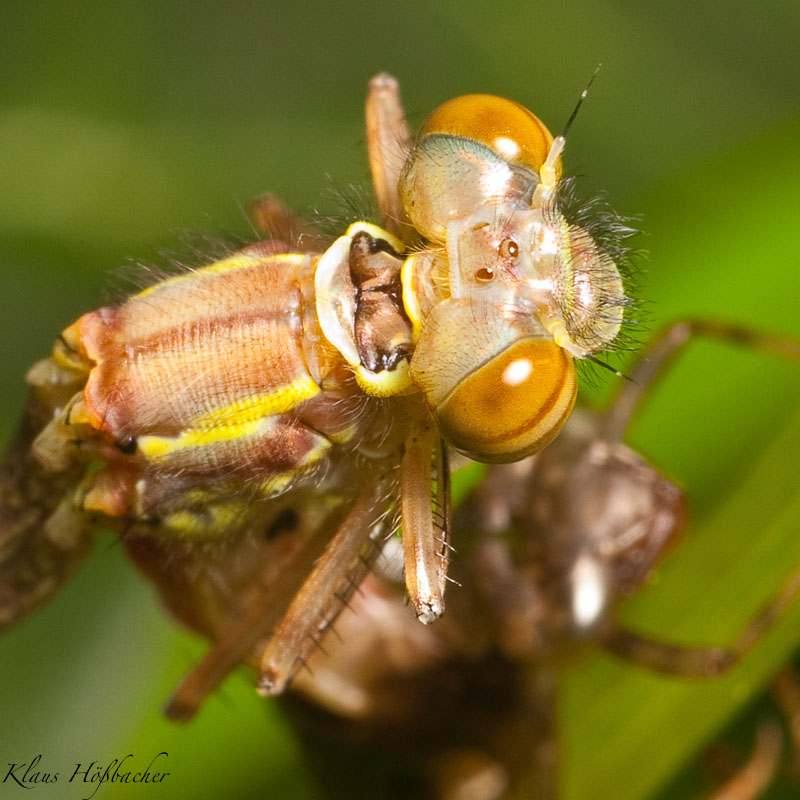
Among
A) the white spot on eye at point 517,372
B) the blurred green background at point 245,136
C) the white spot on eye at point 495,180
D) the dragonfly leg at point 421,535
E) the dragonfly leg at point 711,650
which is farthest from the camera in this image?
the blurred green background at point 245,136

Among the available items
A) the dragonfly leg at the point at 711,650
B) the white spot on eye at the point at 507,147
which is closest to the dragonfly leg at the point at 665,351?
the dragonfly leg at the point at 711,650

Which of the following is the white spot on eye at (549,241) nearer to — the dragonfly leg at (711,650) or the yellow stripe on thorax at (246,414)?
the yellow stripe on thorax at (246,414)

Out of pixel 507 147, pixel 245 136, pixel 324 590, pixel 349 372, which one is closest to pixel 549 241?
pixel 507 147

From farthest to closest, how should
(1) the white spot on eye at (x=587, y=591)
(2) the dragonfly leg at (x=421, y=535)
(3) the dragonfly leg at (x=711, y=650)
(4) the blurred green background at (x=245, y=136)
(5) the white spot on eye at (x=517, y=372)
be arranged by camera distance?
(4) the blurred green background at (x=245, y=136)
(1) the white spot on eye at (x=587, y=591)
(3) the dragonfly leg at (x=711, y=650)
(2) the dragonfly leg at (x=421, y=535)
(5) the white spot on eye at (x=517, y=372)

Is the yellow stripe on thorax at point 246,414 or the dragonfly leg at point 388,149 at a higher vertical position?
the dragonfly leg at point 388,149

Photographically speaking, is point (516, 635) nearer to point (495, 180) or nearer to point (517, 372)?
point (517, 372)

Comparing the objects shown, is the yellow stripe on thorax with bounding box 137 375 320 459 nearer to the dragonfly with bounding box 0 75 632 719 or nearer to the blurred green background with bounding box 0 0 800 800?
the dragonfly with bounding box 0 75 632 719

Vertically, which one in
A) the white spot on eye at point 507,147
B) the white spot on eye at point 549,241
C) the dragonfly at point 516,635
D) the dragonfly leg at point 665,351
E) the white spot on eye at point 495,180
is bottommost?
the dragonfly at point 516,635
